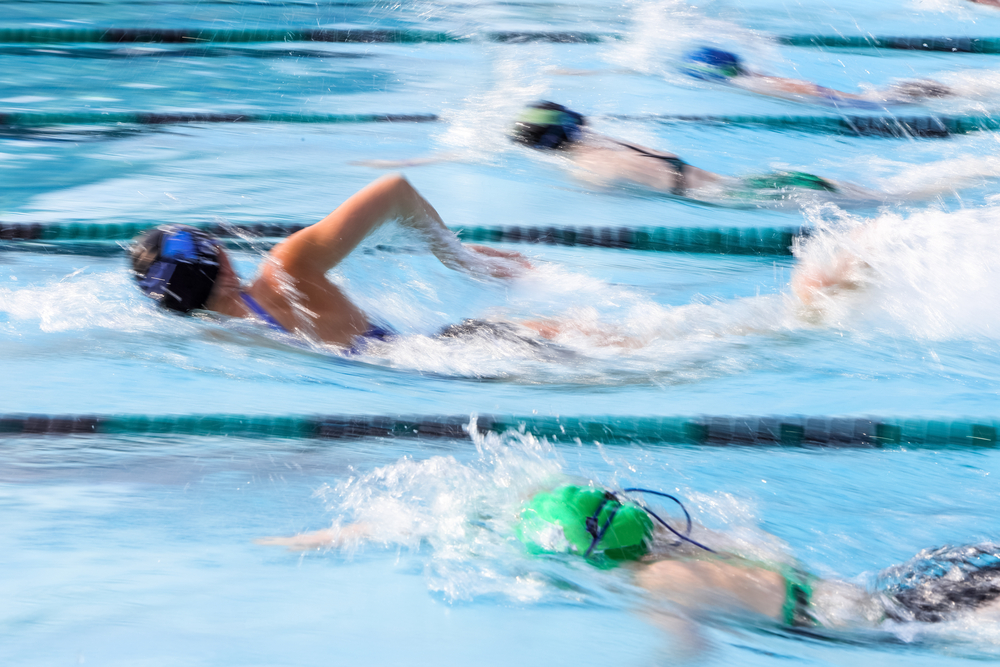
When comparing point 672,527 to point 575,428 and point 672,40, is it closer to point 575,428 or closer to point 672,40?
point 575,428

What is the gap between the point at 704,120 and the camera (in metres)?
3.53

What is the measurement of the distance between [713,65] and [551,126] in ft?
4.11

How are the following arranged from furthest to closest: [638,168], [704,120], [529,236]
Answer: [704,120] < [638,168] < [529,236]

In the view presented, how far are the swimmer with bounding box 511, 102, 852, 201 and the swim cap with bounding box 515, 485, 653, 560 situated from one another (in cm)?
170

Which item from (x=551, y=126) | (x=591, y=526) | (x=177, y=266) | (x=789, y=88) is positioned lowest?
(x=591, y=526)

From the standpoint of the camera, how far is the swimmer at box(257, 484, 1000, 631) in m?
1.42

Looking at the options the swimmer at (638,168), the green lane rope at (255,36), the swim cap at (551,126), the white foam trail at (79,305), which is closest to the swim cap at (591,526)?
the white foam trail at (79,305)

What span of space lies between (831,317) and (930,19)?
333cm

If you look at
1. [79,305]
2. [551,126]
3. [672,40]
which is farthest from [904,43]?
[79,305]

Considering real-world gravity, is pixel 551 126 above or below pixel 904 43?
below

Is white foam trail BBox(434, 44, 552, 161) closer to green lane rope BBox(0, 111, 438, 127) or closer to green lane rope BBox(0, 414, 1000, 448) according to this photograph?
green lane rope BBox(0, 111, 438, 127)

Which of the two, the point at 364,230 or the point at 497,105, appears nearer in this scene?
the point at 364,230

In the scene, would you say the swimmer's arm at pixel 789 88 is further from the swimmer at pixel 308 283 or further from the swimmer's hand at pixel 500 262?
the swimmer at pixel 308 283

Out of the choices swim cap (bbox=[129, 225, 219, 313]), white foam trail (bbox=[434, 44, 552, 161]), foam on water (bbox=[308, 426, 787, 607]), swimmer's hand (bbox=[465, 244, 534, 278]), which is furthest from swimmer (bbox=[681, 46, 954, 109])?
swim cap (bbox=[129, 225, 219, 313])
